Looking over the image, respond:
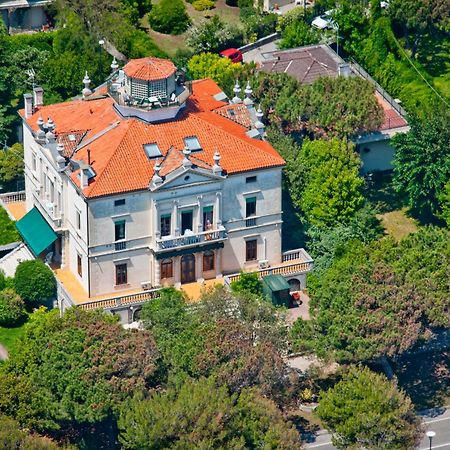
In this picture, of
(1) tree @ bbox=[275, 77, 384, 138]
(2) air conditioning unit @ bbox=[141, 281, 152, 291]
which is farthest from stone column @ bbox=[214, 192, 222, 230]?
(1) tree @ bbox=[275, 77, 384, 138]

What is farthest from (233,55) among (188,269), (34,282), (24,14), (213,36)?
(34,282)

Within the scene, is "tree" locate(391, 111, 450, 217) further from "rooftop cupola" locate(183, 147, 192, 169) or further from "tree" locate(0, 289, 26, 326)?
"tree" locate(0, 289, 26, 326)

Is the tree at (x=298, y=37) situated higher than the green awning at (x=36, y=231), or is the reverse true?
the tree at (x=298, y=37)

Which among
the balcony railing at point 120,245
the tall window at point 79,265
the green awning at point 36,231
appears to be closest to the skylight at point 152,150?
the balcony railing at point 120,245

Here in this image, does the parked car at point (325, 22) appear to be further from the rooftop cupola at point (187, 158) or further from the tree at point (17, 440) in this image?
the tree at point (17, 440)

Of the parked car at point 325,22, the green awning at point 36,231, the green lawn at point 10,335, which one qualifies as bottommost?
the green lawn at point 10,335

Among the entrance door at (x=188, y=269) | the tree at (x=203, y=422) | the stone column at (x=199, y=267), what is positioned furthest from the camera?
the stone column at (x=199, y=267)

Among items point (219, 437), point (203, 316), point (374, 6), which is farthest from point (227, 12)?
point (219, 437)
